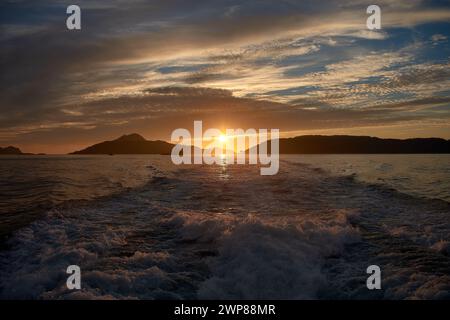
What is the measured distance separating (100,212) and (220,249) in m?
8.49

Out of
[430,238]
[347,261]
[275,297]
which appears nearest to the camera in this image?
[275,297]

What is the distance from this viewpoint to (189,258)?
10594mm

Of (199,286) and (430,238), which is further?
(430,238)

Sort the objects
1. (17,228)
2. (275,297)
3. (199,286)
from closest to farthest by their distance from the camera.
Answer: (275,297) → (199,286) → (17,228)

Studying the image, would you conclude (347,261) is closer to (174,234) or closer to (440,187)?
(174,234)

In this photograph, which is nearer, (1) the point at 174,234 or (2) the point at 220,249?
(2) the point at 220,249

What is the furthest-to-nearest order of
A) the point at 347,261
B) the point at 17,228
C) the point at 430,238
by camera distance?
the point at 17,228 → the point at 430,238 → the point at 347,261

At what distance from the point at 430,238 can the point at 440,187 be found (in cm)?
1667

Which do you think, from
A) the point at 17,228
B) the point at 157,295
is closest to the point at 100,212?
the point at 17,228

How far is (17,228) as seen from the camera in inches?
518
